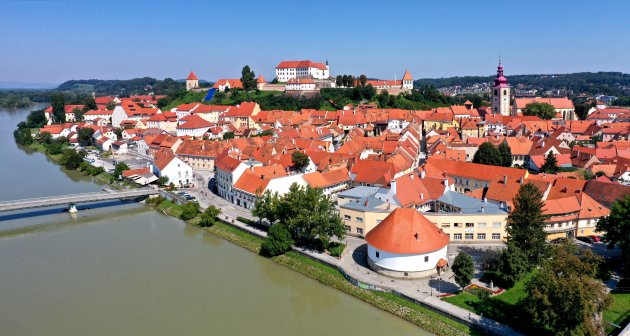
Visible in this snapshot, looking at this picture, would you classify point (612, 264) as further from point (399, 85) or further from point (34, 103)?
point (34, 103)

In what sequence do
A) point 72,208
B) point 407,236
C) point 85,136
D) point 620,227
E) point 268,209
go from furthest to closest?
point 85,136
point 72,208
point 268,209
point 620,227
point 407,236

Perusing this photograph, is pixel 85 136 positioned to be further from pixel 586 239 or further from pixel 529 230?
pixel 586 239

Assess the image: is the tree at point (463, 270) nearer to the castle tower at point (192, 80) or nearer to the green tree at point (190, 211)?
the green tree at point (190, 211)

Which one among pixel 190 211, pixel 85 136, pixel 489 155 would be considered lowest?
pixel 190 211

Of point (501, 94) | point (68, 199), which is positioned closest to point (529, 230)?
point (68, 199)

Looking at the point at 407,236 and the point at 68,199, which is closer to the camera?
the point at 407,236

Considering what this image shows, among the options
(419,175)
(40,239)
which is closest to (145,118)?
(40,239)
